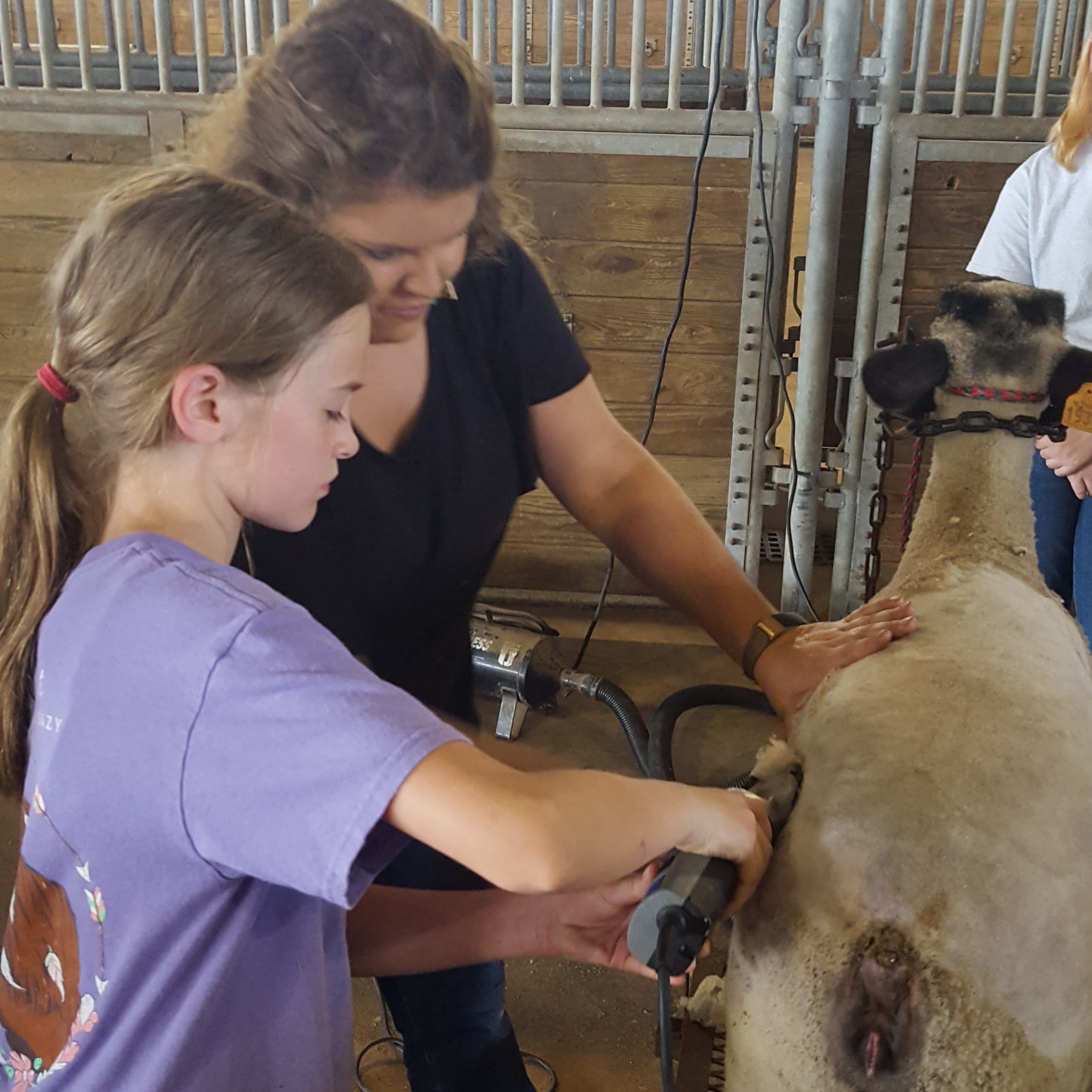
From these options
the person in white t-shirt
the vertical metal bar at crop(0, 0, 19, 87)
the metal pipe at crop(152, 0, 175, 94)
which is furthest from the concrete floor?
the vertical metal bar at crop(0, 0, 19, 87)

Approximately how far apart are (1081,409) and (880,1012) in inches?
33.4

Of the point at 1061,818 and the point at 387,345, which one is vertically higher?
the point at 387,345

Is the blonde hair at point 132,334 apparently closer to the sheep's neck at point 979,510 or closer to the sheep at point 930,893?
the sheep at point 930,893

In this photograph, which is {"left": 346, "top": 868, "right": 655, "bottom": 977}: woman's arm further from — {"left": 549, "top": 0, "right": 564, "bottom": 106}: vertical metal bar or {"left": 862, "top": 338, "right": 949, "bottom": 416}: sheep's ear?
{"left": 549, "top": 0, "right": 564, "bottom": 106}: vertical metal bar

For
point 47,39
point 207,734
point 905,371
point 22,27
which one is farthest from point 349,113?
point 22,27

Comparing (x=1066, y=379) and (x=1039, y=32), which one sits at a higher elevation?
(x=1039, y=32)

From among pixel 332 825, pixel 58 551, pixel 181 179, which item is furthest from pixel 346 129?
pixel 332 825

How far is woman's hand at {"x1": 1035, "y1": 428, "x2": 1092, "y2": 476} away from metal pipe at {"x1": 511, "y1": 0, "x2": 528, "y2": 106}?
60.9 inches

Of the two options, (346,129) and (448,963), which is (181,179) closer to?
(346,129)

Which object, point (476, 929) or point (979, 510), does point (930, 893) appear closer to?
point (476, 929)

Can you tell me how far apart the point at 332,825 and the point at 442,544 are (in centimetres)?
55

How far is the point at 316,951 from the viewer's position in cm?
80

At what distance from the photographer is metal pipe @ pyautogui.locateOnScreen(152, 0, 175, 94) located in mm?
2598

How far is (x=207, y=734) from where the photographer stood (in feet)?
2.06
